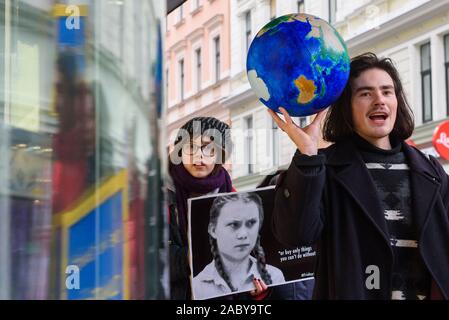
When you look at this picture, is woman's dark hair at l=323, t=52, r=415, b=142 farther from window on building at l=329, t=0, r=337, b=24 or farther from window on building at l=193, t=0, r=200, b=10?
window on building at l=193, t=0, r=200, b=10

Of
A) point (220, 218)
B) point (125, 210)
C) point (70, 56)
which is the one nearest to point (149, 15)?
point (70, 56)

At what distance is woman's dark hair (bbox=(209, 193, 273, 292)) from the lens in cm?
442

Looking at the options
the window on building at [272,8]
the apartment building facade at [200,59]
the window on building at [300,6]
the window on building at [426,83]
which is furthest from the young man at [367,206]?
the apartment building facade at [200,59]

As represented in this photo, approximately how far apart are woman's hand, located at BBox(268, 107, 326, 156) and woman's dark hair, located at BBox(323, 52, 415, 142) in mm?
178

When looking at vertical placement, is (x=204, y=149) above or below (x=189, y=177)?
above

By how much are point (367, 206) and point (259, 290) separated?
5.98 feet

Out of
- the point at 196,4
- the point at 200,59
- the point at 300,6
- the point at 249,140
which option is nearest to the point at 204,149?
the point at 300,6

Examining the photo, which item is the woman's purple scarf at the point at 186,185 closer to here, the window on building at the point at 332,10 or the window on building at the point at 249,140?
the window on building at the point at 332,10

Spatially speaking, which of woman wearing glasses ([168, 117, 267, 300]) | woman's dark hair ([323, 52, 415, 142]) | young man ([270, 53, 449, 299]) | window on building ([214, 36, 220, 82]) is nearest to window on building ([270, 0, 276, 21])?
window on building ([214, 36, 220, 82])

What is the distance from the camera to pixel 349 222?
109 inches

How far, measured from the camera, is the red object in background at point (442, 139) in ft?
64.9

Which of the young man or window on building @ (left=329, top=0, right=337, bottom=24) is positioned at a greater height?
window on building @ (left=329, top=0, right=337, bottom=24)

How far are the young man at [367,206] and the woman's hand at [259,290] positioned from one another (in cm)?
163

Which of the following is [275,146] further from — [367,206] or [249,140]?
[367,206]
